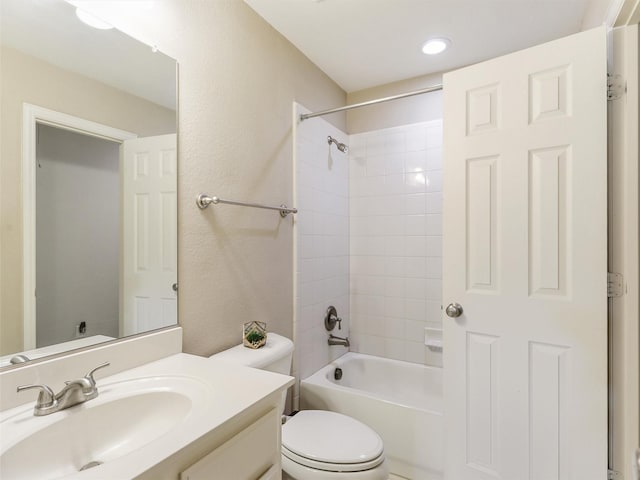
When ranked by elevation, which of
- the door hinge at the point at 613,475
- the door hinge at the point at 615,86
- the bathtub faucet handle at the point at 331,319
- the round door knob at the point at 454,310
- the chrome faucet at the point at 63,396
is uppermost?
the door hinge at the point at 615,86

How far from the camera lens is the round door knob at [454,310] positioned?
150 cm

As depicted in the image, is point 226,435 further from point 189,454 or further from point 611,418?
point 611,418

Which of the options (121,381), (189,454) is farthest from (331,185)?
(189,454)

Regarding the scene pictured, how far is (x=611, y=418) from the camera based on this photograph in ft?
4.08

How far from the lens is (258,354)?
4.58ft

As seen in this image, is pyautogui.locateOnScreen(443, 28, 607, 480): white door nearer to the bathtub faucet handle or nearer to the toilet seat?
the toilet seat

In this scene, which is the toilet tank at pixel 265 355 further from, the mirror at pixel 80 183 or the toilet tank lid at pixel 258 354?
the mirror at pixel 80 183

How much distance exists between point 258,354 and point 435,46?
6.59ft

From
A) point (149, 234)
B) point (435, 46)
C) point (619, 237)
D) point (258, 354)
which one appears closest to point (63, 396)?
point (149, 234)

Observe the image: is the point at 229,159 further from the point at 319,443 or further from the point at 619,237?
the point at 619,237

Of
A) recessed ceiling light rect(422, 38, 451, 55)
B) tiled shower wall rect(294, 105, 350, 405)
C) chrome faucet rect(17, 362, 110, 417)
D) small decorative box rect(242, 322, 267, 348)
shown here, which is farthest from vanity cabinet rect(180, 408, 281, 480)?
recessed ceiling light rect(422, 38, 451, 55)

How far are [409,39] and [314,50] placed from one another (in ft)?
1.88

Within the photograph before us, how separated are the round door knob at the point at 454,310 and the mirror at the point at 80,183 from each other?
1176 mm

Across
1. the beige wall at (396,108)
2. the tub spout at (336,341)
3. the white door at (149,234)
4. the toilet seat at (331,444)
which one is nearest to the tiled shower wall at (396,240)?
the beige wall at (396,108)
